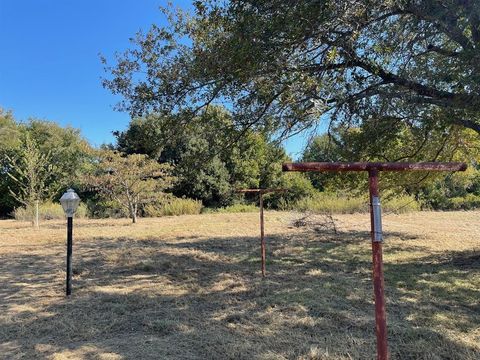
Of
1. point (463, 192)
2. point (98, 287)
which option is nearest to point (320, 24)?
point (98, 287)

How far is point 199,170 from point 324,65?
324 centimetres

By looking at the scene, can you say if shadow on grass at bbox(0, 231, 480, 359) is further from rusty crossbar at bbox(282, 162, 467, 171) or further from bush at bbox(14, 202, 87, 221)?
bush at bbox(14, 202, 87, 221)

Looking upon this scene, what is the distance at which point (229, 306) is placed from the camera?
15.5ft

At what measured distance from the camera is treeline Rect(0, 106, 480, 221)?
7.04m

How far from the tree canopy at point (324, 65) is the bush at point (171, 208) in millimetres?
11128

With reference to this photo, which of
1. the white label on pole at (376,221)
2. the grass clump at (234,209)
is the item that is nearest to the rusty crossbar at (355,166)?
the white label on pole at (376,221)

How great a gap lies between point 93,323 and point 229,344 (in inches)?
57.8

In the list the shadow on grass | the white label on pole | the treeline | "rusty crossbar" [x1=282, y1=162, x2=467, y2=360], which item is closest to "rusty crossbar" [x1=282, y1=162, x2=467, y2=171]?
"rusty crossbar" [x1=282, y1=162, x2=467, y2=360]

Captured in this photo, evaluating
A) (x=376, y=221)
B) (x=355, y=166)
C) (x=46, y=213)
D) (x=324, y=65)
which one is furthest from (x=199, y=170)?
(x=46, y=213)

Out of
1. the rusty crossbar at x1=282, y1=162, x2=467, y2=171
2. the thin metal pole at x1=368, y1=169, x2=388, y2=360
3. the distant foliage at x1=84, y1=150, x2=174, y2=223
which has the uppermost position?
the distant foliage at x1=84, y1=150, x2=174, y2=223

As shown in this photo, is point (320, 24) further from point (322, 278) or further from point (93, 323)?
point (93, 323)

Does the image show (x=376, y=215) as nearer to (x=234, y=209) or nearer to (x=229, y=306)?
(x=229, y=306)

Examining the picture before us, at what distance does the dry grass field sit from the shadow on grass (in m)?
0.01

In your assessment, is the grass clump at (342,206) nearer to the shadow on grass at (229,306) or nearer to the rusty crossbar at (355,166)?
the shadow on grass at (229,306)
